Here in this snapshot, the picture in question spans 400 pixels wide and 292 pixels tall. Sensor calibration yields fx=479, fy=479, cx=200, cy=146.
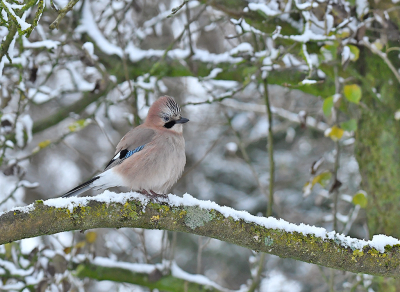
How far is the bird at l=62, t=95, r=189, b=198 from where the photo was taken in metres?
3.99

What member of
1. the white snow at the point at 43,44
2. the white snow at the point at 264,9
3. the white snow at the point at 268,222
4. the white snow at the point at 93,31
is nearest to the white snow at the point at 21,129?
the white snow at the point at 43,44

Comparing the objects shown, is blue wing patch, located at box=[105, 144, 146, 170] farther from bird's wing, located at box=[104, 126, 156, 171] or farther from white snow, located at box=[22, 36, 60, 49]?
white snow, located at box=[22, 36, 60, 49]

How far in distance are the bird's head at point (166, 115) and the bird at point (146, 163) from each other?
72 millimetres

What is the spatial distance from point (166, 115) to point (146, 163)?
2.14 feet

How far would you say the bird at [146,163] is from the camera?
157 inches

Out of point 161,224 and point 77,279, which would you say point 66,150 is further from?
Answer: point 161,224

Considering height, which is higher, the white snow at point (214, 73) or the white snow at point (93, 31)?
the white snow at point (93, 31)

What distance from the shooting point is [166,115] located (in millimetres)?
4461

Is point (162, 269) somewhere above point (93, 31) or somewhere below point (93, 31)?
below

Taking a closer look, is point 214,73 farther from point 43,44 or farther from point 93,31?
point 43,44

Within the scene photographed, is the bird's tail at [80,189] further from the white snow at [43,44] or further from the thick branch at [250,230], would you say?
the white snow at [43,44]

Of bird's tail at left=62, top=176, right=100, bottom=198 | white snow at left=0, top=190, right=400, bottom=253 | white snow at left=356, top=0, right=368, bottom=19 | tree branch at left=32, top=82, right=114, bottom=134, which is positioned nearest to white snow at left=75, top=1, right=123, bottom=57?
tree branch at left=32, top=82, right=114, bottom=134

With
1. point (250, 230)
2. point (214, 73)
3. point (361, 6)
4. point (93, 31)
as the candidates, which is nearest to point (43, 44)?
point (93, 31)

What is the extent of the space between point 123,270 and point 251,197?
186 inches
